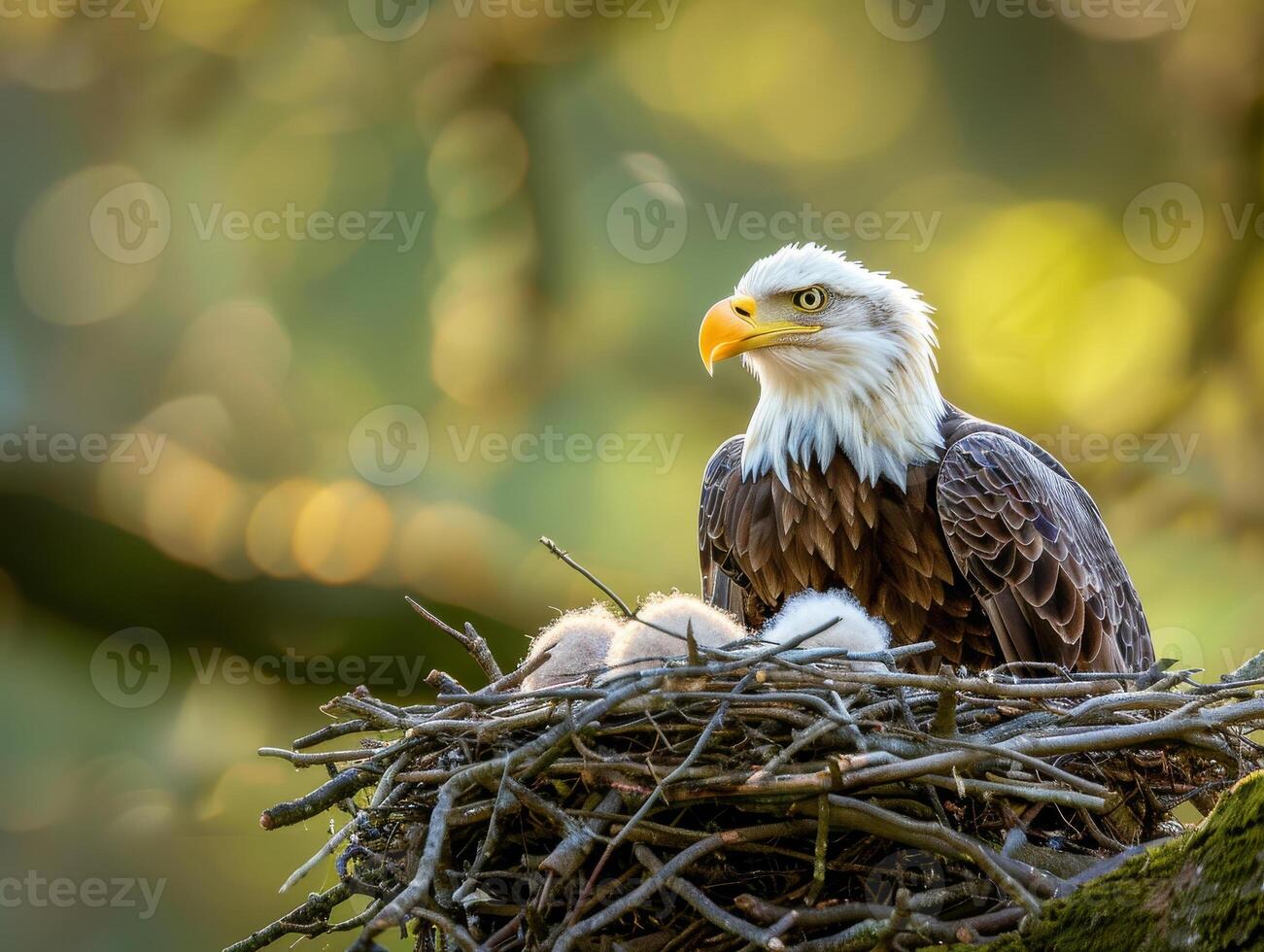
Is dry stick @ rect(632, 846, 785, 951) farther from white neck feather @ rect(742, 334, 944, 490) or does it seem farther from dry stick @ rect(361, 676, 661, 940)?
white neck feather @ rect(742, 334, 944, 490)

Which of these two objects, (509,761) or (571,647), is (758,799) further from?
(571,647)

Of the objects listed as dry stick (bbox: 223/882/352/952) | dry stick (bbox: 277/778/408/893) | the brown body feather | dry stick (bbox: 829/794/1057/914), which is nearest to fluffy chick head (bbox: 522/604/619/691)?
dry stick (bbox: 277/778/408/893)

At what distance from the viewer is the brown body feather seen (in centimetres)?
346

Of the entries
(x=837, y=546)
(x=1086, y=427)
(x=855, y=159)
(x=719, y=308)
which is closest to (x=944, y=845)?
(x=837, y=546)

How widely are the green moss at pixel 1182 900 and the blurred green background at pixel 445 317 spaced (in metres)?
3.96

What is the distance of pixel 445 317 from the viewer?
6176 mm

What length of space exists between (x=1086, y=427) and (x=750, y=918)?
4.46m

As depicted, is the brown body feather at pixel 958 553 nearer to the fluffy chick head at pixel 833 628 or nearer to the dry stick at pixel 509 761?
the fluffy chick head at pixel 833 628

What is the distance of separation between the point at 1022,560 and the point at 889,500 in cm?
41

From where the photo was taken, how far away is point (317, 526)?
230 inches

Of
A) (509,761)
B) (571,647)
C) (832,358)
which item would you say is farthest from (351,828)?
(832,358)

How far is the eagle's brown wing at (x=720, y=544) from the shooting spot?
13.1 feet

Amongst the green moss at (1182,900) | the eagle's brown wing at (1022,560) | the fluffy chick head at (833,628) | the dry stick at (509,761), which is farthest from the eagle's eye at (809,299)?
the green moss at (1182,900)

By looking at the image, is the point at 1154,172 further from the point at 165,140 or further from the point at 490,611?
the point at 165,140
